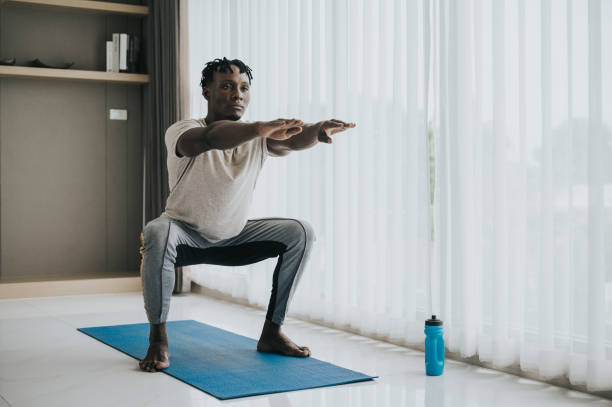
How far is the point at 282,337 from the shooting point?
2.73 m

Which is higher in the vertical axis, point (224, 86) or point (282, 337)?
Result: point (224, 86)

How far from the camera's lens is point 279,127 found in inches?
83.4

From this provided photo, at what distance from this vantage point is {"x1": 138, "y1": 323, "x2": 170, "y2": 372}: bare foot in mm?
2479

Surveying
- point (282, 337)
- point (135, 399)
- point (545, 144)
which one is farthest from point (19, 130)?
point (545, 144)

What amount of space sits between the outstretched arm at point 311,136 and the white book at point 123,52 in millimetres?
2821

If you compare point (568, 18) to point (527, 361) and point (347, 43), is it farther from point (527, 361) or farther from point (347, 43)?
point (347, 43)

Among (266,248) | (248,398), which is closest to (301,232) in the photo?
(266,248)

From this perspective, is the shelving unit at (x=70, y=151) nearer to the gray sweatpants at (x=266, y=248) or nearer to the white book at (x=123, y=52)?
the white book at (x=123, y=52)

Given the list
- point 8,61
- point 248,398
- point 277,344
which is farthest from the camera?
point 8,61

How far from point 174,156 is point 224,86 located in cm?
34

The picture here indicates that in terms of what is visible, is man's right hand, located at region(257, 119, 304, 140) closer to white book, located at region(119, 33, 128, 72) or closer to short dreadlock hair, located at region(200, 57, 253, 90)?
short dreadlock hair, located at region(200, 57, 253, 90)

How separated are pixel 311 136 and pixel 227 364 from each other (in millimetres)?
819

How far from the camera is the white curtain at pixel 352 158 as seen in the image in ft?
9.45

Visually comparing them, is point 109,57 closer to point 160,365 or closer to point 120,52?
point 120,52
